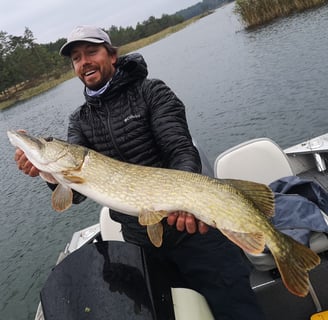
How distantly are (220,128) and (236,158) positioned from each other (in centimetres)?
685

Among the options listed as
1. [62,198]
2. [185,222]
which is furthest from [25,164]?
[185,222]

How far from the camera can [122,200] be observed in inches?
78.0

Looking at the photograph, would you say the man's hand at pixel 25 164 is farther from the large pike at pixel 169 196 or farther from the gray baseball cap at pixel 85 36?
the gray baseball cap at pixel 85 36

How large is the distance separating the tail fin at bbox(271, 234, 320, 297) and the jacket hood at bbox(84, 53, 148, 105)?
127 cm

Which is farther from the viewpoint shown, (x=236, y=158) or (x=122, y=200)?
(x=236, y=158)

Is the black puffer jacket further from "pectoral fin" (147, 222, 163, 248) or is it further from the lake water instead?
the lake water

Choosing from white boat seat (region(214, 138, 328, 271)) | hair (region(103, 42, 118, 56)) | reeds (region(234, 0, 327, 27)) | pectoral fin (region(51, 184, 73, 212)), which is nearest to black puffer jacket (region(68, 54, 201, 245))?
hair (region(103, 42, 118, 56))

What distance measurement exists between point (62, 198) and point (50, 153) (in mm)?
271

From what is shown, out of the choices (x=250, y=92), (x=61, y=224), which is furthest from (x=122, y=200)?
(x=250, y=92)

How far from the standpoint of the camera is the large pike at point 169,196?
1.72 metres

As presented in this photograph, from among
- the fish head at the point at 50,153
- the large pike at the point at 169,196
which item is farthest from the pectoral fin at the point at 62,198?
the fish head at the point at 50,153

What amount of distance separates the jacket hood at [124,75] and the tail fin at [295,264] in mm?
1268

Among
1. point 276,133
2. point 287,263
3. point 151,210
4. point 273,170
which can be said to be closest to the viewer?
point 287,263

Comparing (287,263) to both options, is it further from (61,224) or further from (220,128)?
(220,128)
